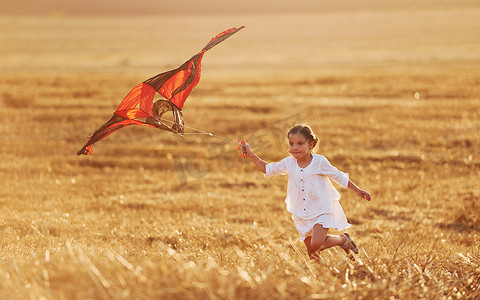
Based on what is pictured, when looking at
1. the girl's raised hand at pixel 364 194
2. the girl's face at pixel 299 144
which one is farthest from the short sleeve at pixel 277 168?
the girl's raised hand at pixel 364 194

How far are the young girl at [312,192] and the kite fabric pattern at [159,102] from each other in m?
1.07

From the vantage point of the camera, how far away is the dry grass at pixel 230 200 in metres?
4.32

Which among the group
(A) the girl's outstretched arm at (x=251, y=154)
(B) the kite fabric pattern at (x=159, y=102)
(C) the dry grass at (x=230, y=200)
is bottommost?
(C) the dry grass at (x=230, y=200)

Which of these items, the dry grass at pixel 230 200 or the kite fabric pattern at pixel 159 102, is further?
the kite fabric pattern at pixel 159 102

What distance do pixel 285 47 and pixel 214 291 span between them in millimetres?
66681

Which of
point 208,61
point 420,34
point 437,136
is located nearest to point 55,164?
point 437,136

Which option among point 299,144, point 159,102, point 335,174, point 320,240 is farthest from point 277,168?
point 159,102

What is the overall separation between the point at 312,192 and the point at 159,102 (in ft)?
6.53

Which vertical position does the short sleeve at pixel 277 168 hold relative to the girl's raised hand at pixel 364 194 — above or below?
above

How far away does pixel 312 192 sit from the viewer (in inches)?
240

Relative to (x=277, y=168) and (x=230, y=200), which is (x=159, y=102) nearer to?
(x=277, y=168)

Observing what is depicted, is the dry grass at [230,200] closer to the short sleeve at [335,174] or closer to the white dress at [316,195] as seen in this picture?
the white dress at [316,195]

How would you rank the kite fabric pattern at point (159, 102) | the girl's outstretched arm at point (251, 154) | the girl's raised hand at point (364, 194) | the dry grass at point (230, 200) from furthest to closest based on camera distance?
the kite fabric pattern at point (159, 102) → the girl's outstretched arm at point (251, 154) → the girl's raised hand at point (364, 194) → the dry grass at point (230, 200)

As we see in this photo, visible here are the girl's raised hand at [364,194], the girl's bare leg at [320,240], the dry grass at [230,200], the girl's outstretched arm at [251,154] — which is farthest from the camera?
the girl's outstretched arm at [251,154]
